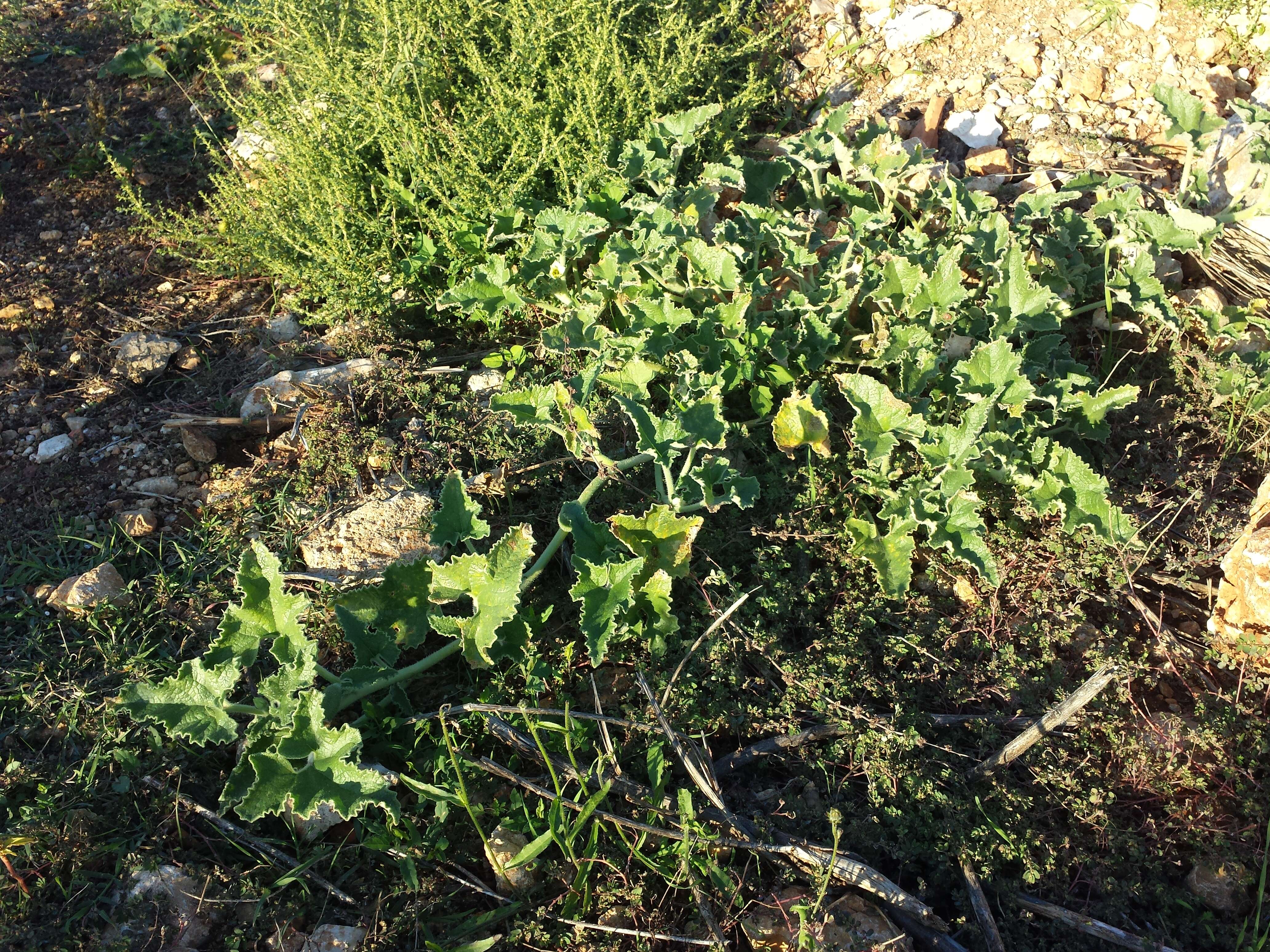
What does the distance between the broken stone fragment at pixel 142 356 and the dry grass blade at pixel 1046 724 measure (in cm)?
306

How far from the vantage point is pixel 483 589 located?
2.52 meters

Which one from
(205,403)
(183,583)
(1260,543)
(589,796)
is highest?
(205,403)

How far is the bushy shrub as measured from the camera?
3619mm

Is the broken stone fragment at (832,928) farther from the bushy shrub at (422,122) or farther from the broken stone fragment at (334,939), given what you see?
the bushy shrub at (422,122)

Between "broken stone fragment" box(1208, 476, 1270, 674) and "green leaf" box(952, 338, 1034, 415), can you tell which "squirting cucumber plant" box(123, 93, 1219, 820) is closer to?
"green leaf" box(952, 338, 1034, 415)

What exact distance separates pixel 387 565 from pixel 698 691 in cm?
99

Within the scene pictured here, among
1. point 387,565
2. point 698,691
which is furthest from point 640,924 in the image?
point 387,565

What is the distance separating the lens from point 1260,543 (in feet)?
8.32

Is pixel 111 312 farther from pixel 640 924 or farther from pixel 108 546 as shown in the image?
pixel 640 924

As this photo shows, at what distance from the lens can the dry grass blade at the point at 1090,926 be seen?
213 centimetres

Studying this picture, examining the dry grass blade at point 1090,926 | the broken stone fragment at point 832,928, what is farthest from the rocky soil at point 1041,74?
the broken stone fragment at point 832,928

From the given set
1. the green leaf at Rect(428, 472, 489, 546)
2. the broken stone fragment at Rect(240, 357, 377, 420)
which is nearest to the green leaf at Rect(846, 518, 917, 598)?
the green leaf at Rect(428, 472, 489, 546)

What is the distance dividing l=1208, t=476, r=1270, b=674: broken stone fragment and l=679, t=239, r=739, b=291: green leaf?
5.47 feet

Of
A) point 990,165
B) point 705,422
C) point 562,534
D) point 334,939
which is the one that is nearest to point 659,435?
point 705,422
